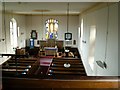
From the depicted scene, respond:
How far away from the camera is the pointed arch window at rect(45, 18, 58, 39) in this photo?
48.0 feet

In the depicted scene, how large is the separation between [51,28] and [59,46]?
1.85 meters

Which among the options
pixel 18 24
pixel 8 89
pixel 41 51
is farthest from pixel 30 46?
pixel 8 89

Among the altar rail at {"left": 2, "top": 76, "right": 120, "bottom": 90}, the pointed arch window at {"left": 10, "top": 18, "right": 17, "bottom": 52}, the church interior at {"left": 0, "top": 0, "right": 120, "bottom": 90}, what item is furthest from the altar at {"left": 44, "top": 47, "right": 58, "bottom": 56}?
the altar rail at {"left": 2, "top": 76, "right": 120, "bottom": 90}

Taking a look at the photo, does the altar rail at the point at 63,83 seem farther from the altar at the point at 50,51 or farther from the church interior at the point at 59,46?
the altar at the point at 50,51

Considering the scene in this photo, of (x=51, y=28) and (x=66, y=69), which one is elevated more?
(x=51, y=28)

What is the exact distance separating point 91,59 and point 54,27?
8383 millimetres

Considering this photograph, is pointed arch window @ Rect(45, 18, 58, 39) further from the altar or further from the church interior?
the altar

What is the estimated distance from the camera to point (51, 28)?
1485 centimetres

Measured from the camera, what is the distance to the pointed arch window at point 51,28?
14626mm

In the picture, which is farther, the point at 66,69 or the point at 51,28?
the point at 51,28

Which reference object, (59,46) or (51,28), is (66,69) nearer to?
(59,46)

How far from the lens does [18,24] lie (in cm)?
1248

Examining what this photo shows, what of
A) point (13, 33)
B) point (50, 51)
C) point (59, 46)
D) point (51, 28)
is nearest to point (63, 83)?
point (13, 33)

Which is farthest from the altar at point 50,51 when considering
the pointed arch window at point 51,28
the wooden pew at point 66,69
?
the wooden pew at point 66,69
